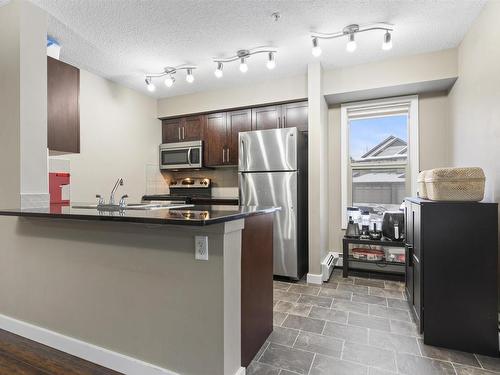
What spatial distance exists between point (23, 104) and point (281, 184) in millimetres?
2530

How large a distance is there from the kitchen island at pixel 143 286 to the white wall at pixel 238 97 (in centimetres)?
223

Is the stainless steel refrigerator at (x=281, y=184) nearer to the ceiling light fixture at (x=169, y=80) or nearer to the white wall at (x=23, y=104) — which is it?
the ceiling light fixture at (x=169, y=80)

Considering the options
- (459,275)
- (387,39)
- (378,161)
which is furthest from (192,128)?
(459,275)

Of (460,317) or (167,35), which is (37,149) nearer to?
(167,35)

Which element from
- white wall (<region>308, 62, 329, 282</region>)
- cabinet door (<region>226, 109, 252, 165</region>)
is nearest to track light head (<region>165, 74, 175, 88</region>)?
cabinet door (<region>226, 109, 252, 165</region>)

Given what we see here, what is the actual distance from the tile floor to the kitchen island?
20cm

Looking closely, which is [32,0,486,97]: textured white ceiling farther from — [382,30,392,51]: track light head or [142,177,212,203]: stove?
[142,177,212,203]: stove

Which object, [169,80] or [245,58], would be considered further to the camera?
[169,80]

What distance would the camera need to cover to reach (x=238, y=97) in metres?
4.00

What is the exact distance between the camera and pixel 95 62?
10.6 feet

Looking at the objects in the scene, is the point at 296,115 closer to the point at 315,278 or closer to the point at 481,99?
the point at 481,99

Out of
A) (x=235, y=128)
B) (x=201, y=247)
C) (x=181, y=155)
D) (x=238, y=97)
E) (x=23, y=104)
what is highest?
(x=238, y=97)

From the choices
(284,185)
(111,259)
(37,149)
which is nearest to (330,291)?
(284,185)

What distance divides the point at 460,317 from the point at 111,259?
2.33 metres
